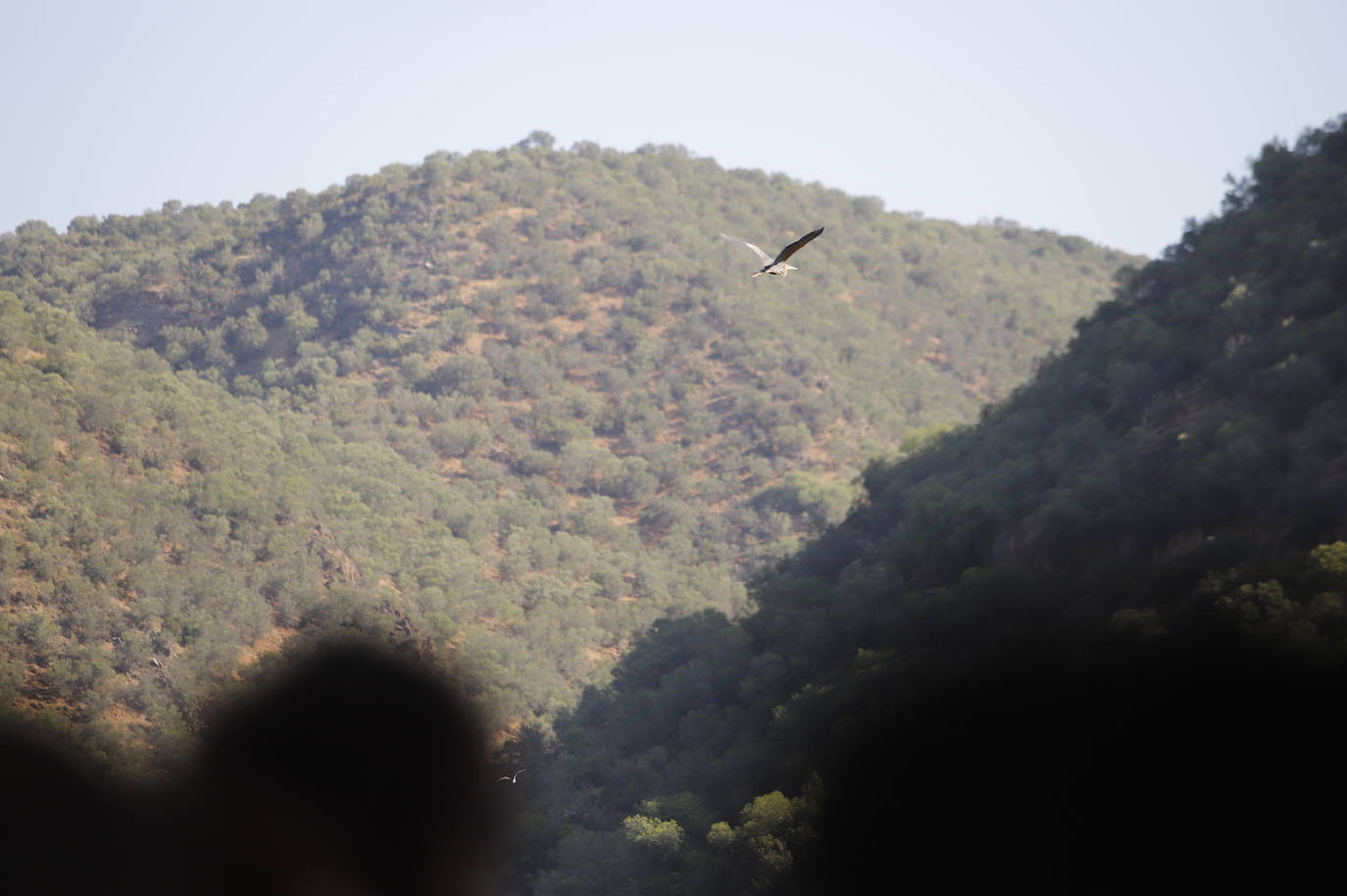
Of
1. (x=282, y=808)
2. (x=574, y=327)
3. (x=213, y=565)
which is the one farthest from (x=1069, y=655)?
(x=574, y=327)

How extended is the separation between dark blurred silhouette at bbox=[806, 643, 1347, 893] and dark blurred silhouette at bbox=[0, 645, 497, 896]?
14588mm

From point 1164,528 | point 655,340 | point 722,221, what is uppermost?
point 722,221

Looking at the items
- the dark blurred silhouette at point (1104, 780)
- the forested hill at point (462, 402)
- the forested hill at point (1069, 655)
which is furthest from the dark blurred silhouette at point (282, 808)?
the dark blurred silhouette at point (1104, 780)

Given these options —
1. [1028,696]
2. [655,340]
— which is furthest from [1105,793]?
[655,340]

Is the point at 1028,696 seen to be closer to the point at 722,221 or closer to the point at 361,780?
the point at 361,780

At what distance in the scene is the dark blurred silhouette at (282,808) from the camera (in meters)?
31.8

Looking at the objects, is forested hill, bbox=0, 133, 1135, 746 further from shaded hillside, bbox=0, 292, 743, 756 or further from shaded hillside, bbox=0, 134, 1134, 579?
shaded hillside, bbox=0, 134, 1134, 579

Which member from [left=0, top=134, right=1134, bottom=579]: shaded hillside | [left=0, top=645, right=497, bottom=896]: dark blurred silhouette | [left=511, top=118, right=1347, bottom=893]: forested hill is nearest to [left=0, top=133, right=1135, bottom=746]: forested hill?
[left=0, top=134, right=1134, bottom=579]: shaded hillside

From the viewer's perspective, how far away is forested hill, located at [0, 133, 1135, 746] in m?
45.6

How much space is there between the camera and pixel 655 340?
8825 centimetres

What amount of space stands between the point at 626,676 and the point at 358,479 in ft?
62.7

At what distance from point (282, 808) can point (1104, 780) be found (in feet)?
76.6

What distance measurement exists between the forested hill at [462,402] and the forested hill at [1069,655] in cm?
1262

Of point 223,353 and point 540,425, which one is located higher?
point 223,353
